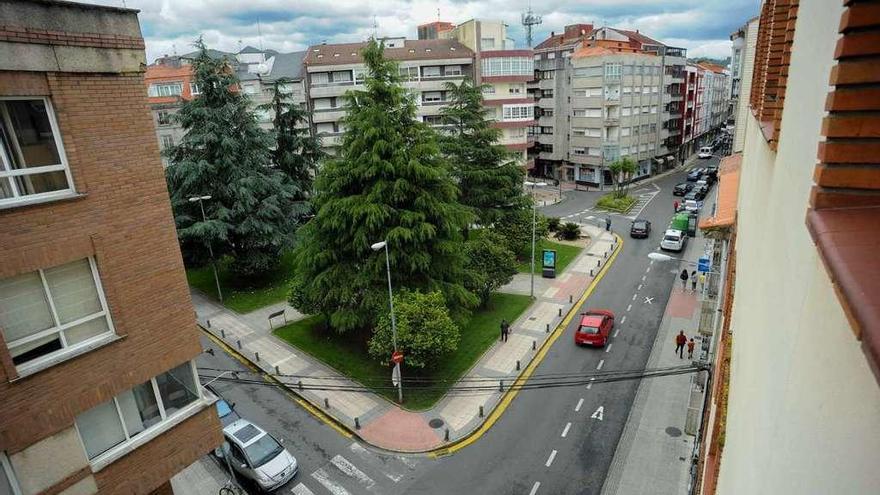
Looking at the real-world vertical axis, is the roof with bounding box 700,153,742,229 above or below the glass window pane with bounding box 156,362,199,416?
above

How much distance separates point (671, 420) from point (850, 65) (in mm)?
16454

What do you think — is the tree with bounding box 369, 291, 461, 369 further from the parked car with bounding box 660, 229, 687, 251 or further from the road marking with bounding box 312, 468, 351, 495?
the parked car with bounding box 660, 229, 687, 251

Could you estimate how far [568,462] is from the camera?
14.3m

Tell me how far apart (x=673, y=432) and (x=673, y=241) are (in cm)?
1911

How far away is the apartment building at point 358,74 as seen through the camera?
43156 mm

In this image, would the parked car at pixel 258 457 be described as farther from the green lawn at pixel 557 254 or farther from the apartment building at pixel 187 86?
the apartment building at pixel 187 86

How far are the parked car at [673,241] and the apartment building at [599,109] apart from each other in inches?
845

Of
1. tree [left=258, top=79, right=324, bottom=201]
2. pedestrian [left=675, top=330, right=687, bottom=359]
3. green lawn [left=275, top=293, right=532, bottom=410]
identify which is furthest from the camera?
tree [left=258, top=79, right=324, bottom=201]

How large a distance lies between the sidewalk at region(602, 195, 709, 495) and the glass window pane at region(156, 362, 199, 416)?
422 inches

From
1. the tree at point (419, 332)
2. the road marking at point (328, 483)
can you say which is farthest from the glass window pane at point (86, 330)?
the tree at point (419, 332)

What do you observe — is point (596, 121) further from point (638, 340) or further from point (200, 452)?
point (200, 452)

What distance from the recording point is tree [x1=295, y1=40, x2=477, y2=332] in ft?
60.2

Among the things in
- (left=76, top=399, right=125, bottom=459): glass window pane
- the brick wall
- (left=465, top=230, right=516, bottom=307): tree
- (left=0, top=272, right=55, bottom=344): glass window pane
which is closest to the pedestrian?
(left=465, top=230, right=516, bottom=307): tree

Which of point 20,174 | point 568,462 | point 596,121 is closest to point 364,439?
point 568,462
